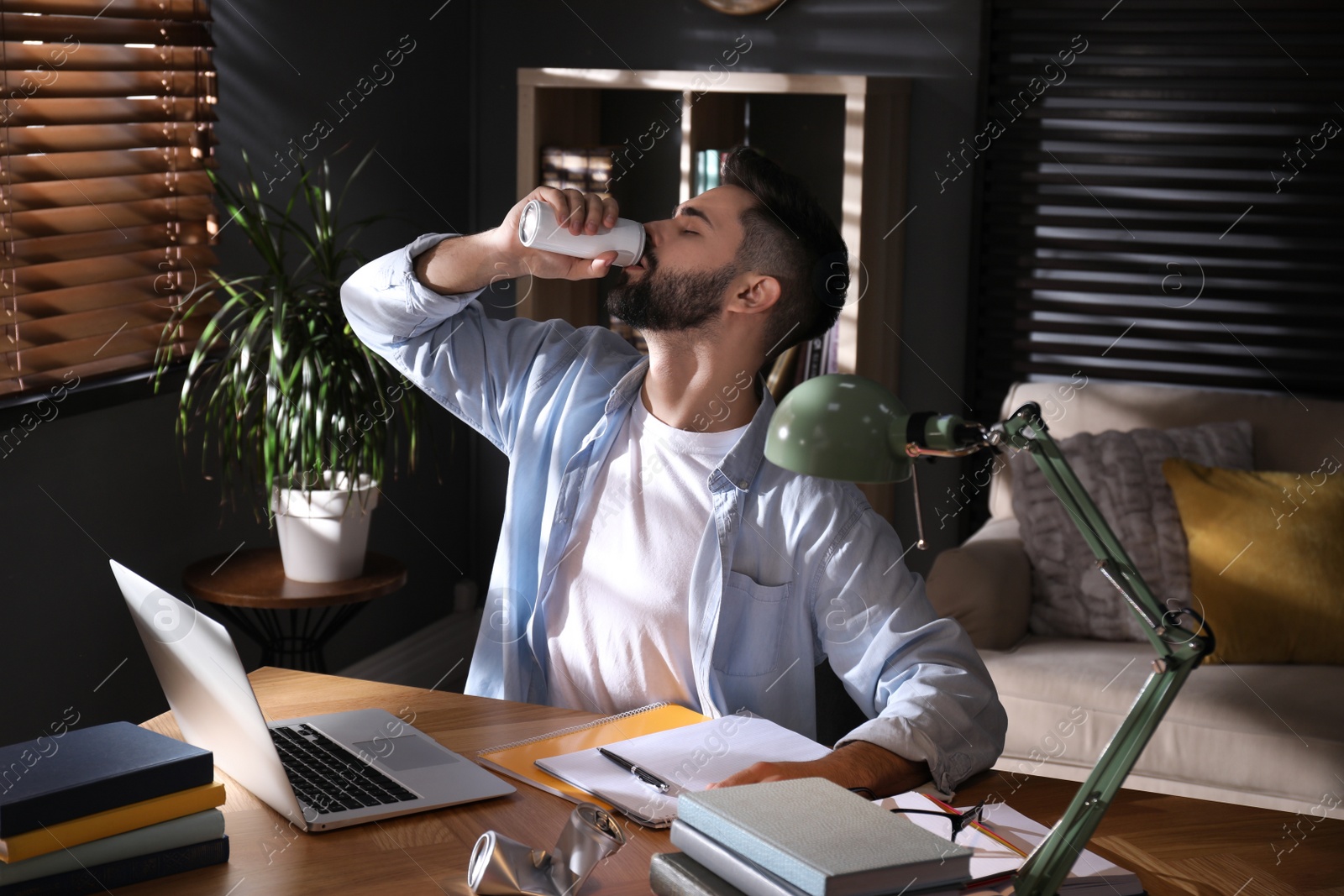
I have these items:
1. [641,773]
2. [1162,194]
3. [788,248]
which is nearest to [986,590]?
[788,248]

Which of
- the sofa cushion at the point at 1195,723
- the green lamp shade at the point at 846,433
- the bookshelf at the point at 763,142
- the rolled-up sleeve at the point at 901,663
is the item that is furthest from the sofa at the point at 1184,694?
the green lamp shade at the point at 846,433

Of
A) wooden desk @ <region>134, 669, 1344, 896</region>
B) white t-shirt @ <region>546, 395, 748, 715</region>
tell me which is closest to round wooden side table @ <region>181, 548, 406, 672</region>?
white t-shirt @ <region>546, 395, 748, 715</region>

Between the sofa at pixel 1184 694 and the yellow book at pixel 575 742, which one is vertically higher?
the yellow book at pixel 575 742

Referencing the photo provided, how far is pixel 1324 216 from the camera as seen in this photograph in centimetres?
316

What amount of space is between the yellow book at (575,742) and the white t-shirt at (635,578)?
0.16m

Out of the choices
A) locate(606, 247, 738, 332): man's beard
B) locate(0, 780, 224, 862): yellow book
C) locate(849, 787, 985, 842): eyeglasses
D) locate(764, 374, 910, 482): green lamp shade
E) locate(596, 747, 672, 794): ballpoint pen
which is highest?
locate(606, 247, 738, 332): man's beard

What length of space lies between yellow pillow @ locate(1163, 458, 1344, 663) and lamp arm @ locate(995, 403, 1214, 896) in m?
1.89

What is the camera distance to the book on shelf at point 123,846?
1.03 m

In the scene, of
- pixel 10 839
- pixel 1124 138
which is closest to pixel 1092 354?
pixel 1124 138

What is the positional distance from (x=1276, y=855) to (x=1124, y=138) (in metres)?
2.49

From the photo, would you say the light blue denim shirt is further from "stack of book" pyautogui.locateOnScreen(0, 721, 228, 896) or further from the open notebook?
"stack of book" pyautogui.locateOnScreen(0, 721, 228, 896)

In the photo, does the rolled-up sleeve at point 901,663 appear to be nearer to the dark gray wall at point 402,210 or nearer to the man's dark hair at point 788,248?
the man's dark hair at point 788,248

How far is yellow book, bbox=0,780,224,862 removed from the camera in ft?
3.41

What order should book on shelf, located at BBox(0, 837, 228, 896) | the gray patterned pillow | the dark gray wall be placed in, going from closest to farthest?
book on shelf, located at BBox(0, 837, 228, 896)
the dark gray wall
the gray patterned pillow
